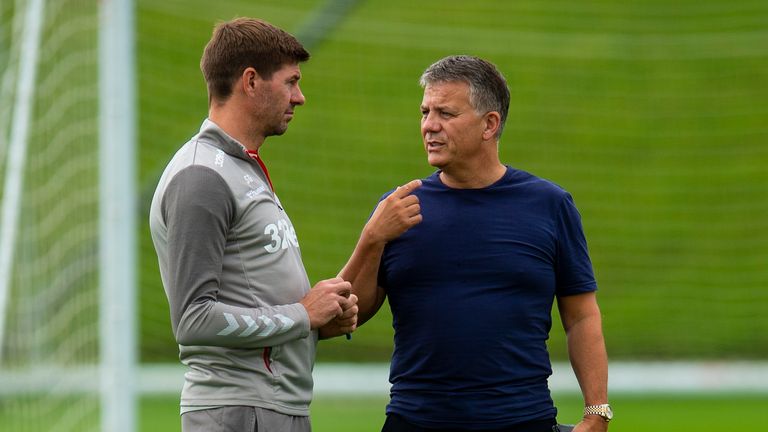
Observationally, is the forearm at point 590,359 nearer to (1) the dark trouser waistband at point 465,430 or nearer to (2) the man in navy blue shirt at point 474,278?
(2) the man in navy blue shirt at point 474,278

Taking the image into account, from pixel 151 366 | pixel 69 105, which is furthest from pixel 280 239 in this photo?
pixel 151 366

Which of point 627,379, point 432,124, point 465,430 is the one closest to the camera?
point 465,430

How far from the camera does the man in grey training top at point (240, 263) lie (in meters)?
2.92

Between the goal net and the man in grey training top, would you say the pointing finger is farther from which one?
the goal net

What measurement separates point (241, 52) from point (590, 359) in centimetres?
120

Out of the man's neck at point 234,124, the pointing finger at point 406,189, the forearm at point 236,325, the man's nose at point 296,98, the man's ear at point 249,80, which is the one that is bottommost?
the forearm at point 236,325

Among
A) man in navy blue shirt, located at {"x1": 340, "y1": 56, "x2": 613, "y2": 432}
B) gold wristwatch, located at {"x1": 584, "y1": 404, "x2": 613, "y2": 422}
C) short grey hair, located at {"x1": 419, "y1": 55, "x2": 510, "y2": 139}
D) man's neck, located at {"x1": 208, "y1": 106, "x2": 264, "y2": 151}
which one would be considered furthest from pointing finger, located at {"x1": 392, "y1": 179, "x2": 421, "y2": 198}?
gold wristwatch, located at {"x1": 584, "y1": 404, "x2": 613, "y2": 422}

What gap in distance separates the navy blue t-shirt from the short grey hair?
208 millimetres

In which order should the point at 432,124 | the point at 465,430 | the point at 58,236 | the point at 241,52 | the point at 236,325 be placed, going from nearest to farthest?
the point at 236,325 → the point at 241,52 → the point at 465,430 → the point at 432,124 → the point at 58,236

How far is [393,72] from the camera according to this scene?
44.8ft

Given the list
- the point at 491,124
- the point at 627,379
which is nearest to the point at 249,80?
the point at 491,124

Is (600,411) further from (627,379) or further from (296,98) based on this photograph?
(627,379)

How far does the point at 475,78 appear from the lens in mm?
3434

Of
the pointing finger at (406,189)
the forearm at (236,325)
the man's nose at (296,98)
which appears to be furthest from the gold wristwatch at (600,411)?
the man's nose at (296,98)
